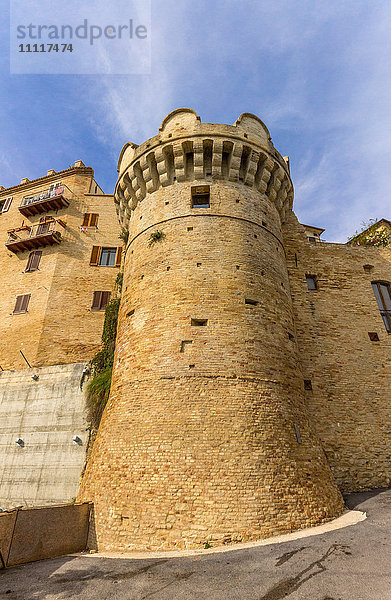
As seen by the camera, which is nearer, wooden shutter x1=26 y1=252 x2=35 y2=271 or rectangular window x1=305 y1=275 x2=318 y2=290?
rectangular window x1=305 y1=275 x2=318 y2=290

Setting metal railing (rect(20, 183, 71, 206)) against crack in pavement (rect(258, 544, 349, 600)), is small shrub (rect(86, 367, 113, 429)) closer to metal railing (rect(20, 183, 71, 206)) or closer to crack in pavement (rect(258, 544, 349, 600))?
crack in pavement (rect(258, 544, 349, 600))

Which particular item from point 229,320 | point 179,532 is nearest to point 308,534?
point 179,532

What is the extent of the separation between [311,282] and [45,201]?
54.9ft

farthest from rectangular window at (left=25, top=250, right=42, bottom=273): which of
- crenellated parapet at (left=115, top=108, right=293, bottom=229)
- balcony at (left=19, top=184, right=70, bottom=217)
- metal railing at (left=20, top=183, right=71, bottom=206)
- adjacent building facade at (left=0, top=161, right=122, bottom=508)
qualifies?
crenellated parapet at (left=115, top=108, right=293, bottom=229)

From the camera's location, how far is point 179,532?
257 inches

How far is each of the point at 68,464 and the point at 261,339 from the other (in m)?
7.16

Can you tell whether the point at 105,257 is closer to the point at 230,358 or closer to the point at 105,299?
the point at 105,299

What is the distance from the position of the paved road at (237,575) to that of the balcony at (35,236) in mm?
16208

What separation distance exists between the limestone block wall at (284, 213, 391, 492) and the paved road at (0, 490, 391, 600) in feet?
15.7

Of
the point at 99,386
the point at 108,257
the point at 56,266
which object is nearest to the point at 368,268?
the point at 99,386

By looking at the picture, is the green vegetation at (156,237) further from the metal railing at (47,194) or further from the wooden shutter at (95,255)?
the metal railing at (47,194)

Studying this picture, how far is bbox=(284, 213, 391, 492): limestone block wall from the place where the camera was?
10.8 m

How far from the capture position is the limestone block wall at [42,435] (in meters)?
10.0

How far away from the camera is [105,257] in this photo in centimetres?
1889
